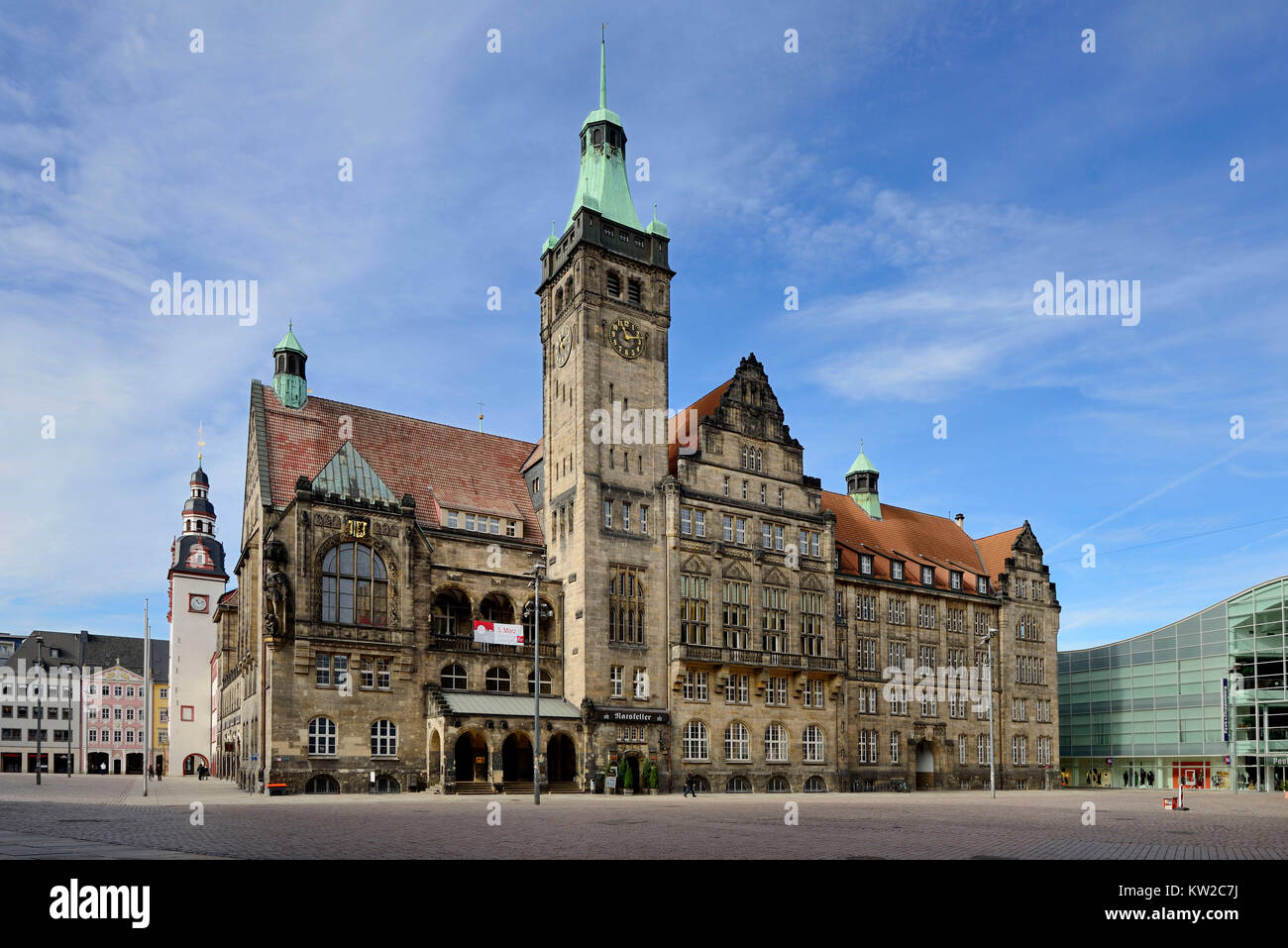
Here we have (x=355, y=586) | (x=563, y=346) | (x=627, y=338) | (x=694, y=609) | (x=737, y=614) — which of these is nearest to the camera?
(x=355, y=586)

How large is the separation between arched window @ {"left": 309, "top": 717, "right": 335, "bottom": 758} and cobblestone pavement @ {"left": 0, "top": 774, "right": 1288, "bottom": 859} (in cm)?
1276

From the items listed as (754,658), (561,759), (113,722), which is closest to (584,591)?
(561,759)

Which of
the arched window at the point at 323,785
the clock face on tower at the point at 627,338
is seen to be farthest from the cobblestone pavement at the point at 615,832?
the clock face on tower at the point at 627,338

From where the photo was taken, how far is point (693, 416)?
6488cm

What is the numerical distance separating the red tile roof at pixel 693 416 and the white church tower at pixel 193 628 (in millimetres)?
69937

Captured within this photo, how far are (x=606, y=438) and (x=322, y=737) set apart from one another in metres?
21.9

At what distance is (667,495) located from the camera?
198 feet

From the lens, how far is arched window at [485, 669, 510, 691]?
187ft

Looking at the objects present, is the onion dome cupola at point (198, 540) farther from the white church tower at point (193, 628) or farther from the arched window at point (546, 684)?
the arched window at point (546, 684)

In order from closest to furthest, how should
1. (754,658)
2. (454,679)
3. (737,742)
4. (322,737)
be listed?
(322,737), (454,679), (737,742), (754,658)

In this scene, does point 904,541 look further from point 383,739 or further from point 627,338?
point 383,739
